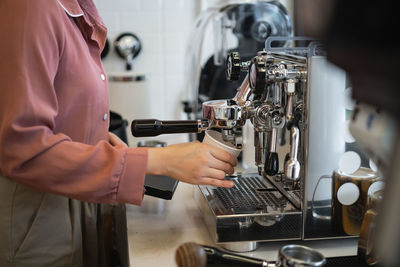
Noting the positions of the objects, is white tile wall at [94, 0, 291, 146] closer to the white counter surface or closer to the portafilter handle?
the white counter surface

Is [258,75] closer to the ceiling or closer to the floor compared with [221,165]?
closer to the ceiling

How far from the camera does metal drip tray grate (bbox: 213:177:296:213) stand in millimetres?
843

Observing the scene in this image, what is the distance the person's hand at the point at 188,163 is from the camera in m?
0.78

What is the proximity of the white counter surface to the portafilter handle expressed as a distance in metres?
0.21

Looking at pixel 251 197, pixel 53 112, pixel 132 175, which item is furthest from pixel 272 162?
pixel 53 112

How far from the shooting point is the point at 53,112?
741 mm

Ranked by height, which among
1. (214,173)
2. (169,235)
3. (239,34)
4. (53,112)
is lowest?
(169,235)

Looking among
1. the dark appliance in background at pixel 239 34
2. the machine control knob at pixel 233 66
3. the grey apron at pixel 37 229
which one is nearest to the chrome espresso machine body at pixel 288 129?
the machine control knob at pixel 233 66

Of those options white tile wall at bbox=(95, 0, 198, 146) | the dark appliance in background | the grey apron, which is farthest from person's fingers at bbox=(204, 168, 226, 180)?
white tile wall at bbox=(95, 0, 198, 146)

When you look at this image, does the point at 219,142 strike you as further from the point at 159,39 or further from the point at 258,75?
the point at 159,39

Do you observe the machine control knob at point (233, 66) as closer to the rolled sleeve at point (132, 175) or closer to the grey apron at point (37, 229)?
→ the rolled sleeve at point (132, 175)

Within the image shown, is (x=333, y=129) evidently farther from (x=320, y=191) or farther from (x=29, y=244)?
(x=29, y=244)

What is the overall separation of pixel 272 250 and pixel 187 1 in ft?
4.88

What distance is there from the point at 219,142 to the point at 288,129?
131 millimetres
